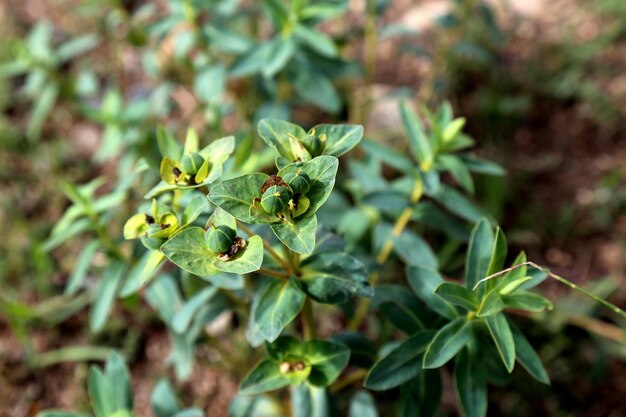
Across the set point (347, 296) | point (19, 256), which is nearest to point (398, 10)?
point (19, 256)

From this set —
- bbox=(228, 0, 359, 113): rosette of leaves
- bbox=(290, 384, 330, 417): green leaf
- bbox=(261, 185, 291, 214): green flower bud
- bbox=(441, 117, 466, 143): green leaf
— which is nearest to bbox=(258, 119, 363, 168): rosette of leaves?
bbox=(261, 185, 291, 214): green flower bud

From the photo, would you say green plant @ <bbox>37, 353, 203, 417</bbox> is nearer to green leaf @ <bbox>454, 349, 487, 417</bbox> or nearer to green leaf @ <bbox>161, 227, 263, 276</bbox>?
green leaf @ <bbox>161, 227, 263, 276</bbox>

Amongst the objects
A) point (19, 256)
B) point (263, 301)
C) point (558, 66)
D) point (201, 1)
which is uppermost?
point (201, 1)

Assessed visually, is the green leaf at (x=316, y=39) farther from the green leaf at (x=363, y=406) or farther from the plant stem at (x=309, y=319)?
the green leaf at (x=363, y=406)

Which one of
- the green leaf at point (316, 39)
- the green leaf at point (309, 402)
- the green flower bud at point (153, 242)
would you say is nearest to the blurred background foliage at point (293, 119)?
the green leaf at point (316, 39)

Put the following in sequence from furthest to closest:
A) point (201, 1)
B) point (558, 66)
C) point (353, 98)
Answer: point (558, 66) → point (353, 98) → point (201, 1)

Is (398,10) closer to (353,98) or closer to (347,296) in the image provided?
(353,98)

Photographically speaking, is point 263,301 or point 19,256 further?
point 19,256
